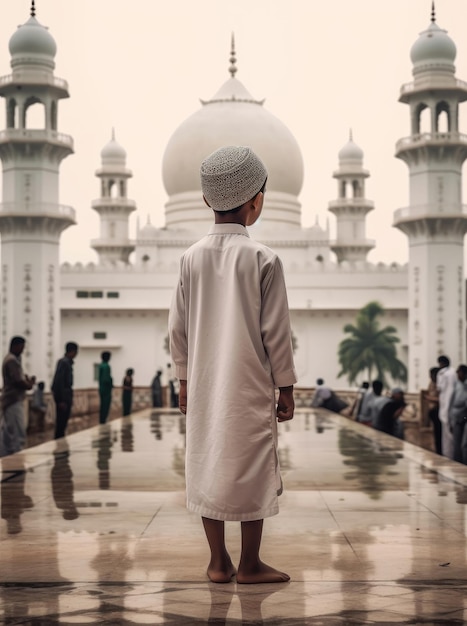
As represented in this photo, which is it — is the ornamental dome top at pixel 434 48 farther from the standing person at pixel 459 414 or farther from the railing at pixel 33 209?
the standing person at pixel 459 414

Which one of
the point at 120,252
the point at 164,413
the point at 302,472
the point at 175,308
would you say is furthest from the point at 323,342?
the point at 175,308

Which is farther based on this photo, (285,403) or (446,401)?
(446,401)

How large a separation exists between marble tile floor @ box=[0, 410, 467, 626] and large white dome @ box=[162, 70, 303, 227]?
31.8m

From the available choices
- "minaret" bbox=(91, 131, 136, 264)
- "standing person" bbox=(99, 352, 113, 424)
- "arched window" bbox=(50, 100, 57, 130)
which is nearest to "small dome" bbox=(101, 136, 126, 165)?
"minaret" bbox=(91, 131, 136, 264)

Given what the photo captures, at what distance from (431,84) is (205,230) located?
11090 mm

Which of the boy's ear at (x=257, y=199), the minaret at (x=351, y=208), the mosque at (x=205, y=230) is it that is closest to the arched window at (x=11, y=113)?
the mosque at (x=205, y=230)

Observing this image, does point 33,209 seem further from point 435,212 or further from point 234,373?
point 234,373

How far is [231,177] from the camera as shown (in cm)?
369

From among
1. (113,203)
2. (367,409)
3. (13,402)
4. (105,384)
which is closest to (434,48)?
(113,203)

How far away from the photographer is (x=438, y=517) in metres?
4.80

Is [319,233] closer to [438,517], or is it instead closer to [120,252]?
[120,252]

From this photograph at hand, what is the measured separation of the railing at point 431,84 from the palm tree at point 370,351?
23.8 ft

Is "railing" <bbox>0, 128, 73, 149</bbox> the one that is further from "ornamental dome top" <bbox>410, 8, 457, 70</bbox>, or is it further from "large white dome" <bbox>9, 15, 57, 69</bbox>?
"ornamental dome top" <bbox>410, 8, 457, 70</bbox>

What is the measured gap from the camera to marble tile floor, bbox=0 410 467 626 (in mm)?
3068
